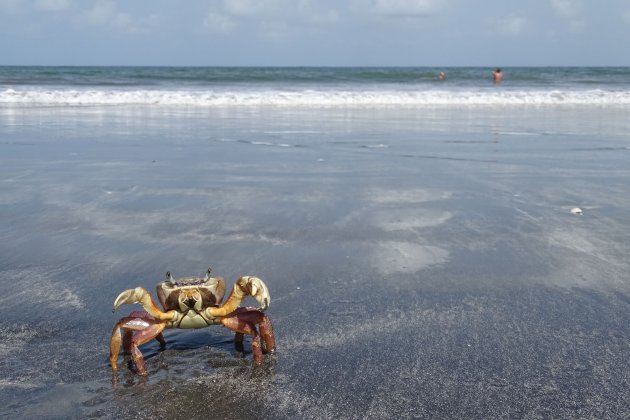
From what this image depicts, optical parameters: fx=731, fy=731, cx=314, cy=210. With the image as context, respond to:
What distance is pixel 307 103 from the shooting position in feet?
67.9

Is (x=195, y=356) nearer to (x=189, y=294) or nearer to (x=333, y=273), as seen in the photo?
(x=189, y=294)

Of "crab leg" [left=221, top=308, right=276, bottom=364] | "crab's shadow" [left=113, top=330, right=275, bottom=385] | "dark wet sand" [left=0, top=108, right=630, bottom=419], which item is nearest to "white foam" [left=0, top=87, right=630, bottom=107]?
"dark wet sand" [left=0, top=108, right=630, bottom=419]

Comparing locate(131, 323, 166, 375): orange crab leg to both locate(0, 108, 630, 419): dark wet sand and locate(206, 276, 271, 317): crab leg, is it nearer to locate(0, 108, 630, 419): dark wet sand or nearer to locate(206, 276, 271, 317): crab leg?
locate(0, 108, 630, 419): dark wet sand

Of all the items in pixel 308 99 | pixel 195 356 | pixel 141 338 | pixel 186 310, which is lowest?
pixel 195 356

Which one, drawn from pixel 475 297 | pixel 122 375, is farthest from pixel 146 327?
pixel 475 297

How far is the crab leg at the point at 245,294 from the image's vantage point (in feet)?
9.05

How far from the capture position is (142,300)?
2.77 metres

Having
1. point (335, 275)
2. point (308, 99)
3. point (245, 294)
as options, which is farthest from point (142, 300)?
point (308, 99)

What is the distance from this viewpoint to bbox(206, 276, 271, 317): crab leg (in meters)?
2.76

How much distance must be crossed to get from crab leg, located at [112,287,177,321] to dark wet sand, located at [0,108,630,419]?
244mm

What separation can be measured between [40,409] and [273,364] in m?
0.89

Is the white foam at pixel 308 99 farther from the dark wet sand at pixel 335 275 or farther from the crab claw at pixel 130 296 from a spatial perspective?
the crab claw at pixel 130 296

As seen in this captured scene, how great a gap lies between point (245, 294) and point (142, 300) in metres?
0.39

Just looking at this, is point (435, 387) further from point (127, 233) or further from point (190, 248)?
point (127, 233)
